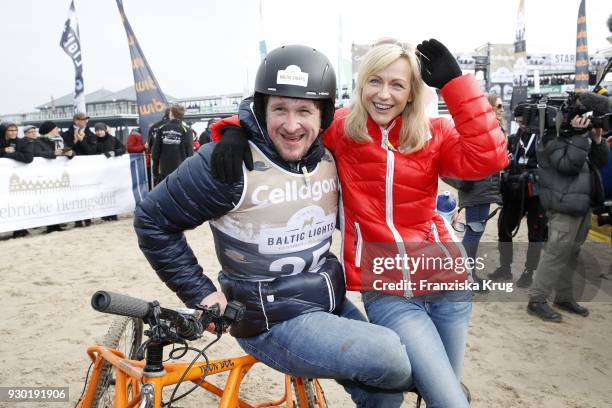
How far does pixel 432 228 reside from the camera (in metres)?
2.27

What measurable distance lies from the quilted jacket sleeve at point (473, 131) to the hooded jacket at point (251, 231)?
2.23ft

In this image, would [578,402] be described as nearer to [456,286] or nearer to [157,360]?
[456,286]

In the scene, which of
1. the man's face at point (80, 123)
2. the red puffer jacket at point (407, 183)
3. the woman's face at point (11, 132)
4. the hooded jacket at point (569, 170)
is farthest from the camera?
the man's face at point (80, 123)

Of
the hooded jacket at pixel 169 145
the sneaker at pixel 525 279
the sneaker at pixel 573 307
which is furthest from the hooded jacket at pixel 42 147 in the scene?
the sneaker at pixel 573 307

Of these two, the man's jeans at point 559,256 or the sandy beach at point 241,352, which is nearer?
the sandy beach at point 241,352

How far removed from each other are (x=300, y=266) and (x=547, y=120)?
383 centimetres

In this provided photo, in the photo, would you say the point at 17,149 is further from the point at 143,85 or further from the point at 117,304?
the point at 117,304

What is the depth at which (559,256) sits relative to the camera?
4.80 metres

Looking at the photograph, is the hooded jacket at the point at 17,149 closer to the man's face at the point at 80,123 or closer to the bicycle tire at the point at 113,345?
the man's face at the point at 80,123

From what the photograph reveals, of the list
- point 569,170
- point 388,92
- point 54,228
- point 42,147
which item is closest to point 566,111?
point 569,170

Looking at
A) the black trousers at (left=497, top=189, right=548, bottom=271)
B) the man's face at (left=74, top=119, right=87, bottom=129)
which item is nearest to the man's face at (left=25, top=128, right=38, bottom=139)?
the man's face at (left=74, top=119, right=87, bottom=129)

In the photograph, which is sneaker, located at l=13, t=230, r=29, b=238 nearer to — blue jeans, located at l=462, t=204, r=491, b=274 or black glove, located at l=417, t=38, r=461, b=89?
blue jeans, located at l=462, t=204, r=491, b=274

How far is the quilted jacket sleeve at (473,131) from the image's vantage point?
2.07 m

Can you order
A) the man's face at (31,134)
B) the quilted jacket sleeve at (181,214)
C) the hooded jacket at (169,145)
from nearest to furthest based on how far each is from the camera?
the quilted jacket sleeve at (181,214) → the man's face at (31,134) → the hooded jacket at (169,145)
